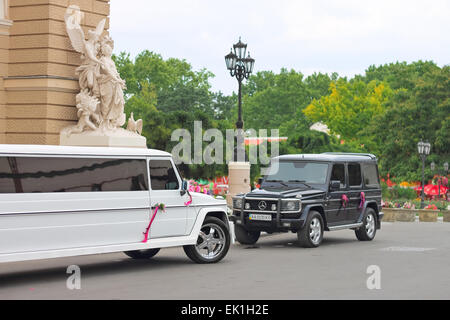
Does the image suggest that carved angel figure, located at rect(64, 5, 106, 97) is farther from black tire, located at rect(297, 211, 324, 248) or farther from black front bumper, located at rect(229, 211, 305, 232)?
black tire, located at rect(297, 211, 324, 248)

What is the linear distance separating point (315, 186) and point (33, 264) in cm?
695

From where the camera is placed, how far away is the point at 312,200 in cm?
1752

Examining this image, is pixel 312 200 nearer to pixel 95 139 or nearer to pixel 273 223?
pixel 273 223

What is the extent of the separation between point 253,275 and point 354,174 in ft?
25.0

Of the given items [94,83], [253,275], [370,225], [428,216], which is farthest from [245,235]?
[428,216]

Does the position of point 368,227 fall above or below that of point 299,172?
below

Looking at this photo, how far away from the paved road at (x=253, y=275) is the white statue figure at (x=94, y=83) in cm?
558

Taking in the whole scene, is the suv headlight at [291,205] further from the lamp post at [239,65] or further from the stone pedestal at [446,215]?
the stone pedestal at [446,215]

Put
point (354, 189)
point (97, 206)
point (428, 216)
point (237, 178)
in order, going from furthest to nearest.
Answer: point (428, 216) < point (237, 178) < point (354, 189) < point (97, 206)

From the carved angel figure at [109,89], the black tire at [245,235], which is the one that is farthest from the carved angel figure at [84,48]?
the black tire at [245,235]

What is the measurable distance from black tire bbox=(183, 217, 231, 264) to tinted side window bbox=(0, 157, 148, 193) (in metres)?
1.57

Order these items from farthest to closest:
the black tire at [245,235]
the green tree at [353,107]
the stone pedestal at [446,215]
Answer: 1. the green tree at [353,107]
2. the stone pedestal at [446,215]
3. the black tire at [245,235]

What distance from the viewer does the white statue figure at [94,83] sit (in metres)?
21.0
